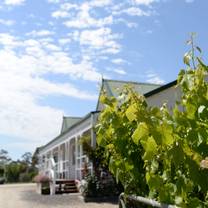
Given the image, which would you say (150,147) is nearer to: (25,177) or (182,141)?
(182,141)

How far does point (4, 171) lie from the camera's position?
64.4 m

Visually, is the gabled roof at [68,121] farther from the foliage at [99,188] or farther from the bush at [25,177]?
the bush at [25,177]

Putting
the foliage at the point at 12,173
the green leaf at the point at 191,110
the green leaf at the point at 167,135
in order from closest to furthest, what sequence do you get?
the green leaf at the point at 167,135 < the green leaf at the point at 191,110 < the foliage at the point at 12,173

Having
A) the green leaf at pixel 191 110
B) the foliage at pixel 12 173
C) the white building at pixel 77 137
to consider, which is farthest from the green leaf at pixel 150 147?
the foliage at pixel 12 173

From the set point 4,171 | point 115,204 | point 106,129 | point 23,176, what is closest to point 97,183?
point 115,204

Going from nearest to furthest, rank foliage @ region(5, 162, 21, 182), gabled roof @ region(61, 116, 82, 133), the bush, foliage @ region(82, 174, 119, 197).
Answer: foliage @ region(82, 174, 119, 197)
gabled roof @ region(61, 116, 82, 133)
the bush
foliage @ region(5, 162, 21, 182)

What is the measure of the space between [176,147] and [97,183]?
18.0 m

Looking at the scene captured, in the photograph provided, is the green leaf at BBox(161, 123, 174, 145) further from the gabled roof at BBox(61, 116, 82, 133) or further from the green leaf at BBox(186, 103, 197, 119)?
the gabled roof at BBox(61, 116, 82, 133)

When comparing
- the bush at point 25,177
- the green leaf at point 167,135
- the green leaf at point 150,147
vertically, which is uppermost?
the bush at point 25,177

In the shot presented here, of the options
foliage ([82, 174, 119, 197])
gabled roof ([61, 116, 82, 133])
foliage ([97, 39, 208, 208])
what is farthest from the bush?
foliage ([97, 39, 208, 208])

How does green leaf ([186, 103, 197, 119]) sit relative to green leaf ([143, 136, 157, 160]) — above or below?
above

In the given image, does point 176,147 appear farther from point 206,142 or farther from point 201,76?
point 201,76

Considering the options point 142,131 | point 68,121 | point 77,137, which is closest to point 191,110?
point 142,131

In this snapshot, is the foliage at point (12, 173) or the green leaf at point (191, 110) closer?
the green leaf at point (191, 110)
